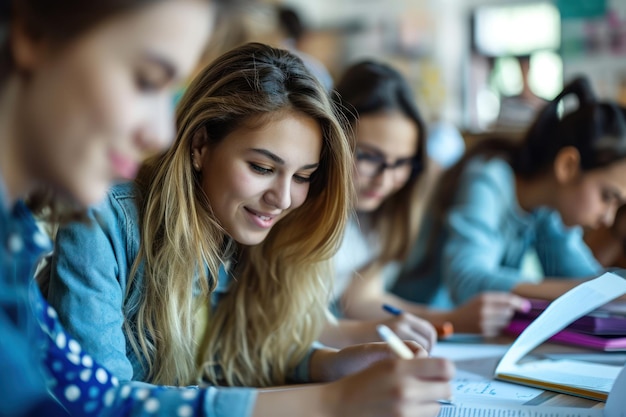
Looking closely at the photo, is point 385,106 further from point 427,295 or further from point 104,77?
point 104,77

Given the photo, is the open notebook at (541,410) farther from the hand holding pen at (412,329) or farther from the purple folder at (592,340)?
the purple folder at (592,340)

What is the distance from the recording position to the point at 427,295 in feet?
5.87

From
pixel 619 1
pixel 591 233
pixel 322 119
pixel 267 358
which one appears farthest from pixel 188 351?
pixel 619 1

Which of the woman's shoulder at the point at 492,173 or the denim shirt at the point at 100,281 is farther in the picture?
the woman's shoulder at the point at 492,173

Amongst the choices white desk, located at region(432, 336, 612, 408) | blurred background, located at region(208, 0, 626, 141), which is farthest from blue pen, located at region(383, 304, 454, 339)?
blurred background, located at region(208, 0, 626, 141)

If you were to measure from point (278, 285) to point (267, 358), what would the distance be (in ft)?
0.34

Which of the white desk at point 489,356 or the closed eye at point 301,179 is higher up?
the closed eye at point 301,179

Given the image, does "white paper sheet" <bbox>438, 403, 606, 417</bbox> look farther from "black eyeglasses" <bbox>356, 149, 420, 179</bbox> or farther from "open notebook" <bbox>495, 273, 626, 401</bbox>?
"black eyeglasses" <bbox>356, 149, 420, 179</bbox>

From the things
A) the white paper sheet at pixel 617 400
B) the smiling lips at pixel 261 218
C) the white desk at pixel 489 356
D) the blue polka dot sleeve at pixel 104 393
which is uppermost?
the smiling lips at pixel 261 218

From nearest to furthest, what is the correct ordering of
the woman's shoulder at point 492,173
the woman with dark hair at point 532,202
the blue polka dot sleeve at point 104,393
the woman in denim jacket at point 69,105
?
the woman in denim jacket at point 69,105 < the blue polka dot sleeve at point 104,393 < the woman with dark hair at point 532,202 < the woman's shoulder at point 492,173

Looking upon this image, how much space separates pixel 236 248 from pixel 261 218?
8 cm

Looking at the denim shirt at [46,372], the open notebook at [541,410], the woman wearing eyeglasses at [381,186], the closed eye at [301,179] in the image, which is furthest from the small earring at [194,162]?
the woman wearing eyeglasses at [381,186]

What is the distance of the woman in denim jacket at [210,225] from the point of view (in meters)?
0.72

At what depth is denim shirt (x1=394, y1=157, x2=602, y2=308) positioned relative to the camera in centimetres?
167
